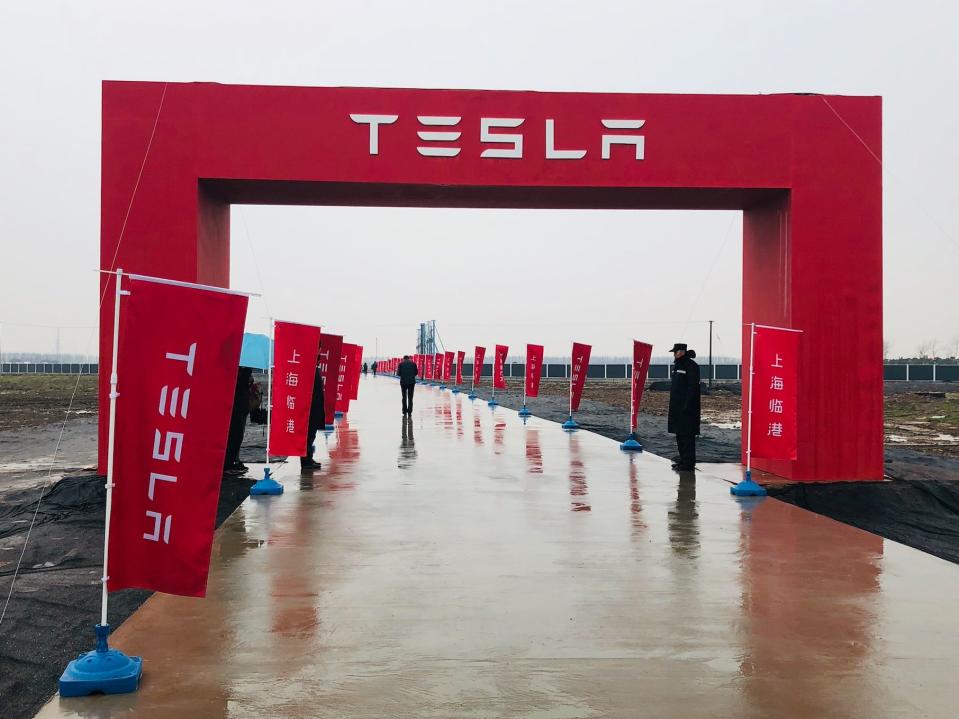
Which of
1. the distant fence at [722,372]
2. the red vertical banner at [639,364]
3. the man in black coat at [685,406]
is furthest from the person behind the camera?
the distant fence at [722,372]

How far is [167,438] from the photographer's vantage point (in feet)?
14.0

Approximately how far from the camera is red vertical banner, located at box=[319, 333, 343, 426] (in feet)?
44.2

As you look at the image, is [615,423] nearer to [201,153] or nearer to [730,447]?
[730,447]

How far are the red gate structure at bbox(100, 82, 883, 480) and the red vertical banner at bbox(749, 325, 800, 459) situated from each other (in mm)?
1269

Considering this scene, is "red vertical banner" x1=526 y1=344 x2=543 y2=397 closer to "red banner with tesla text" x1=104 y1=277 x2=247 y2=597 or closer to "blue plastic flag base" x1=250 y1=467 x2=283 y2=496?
"blue plastic flag base" x1=250 y1=467 x2=283 y2=496

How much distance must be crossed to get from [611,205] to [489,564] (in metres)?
7.95

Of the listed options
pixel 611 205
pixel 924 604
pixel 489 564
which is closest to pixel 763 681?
pixel 924 604

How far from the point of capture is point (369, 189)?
12.1m

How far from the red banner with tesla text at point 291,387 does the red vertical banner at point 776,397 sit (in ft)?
18.6

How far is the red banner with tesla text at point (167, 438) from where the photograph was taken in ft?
13.9

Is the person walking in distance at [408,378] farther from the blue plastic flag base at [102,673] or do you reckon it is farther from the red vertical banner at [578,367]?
the blue plastic flag base at [102,673]

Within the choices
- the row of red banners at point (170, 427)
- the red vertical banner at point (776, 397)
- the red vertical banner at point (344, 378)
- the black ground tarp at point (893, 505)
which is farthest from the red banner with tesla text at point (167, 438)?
the red vertical banner at point (344, 378)

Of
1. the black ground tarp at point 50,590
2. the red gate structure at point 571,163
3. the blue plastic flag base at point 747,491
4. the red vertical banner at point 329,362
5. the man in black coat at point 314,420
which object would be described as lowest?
the black ground tarp at point 50,590

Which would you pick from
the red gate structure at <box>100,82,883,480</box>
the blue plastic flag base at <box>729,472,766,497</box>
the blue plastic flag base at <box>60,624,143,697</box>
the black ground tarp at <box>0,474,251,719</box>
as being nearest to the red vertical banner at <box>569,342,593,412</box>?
the red gate structure at <box>100,82,883,480</box>
